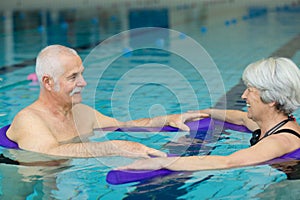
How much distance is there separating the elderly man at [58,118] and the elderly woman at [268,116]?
18 centimetres

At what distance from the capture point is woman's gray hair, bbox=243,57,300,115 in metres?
3.05

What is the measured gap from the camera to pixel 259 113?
3236mm

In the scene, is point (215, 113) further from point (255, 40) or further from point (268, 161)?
point (255, 40)

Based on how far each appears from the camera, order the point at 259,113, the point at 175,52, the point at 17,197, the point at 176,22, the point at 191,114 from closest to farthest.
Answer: the point at 17,197 < the point at 259,113 < the point at 191,114 < the point at 175,52 < the point at 176,22

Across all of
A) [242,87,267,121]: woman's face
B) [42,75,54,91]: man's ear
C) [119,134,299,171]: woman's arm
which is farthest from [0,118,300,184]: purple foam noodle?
[42,75,54,91]: man's ear

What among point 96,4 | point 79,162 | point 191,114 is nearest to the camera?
point 79,162

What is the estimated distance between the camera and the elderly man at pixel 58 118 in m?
3.28

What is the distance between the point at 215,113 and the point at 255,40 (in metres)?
5.87

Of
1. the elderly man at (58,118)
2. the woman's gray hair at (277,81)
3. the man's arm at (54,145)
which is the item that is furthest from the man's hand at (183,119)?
the woman's gray hair at (277,81)

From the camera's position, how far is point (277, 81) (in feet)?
10.0

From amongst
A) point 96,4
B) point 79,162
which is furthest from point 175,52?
point 96,4

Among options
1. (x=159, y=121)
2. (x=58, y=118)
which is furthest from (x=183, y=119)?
(x=58, y=118)

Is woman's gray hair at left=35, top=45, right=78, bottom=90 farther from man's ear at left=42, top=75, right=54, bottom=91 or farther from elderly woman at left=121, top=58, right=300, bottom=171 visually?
elderly woman at left=121, top=58, right=300, bottom=171

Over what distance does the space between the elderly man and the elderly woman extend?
0.18 metres
